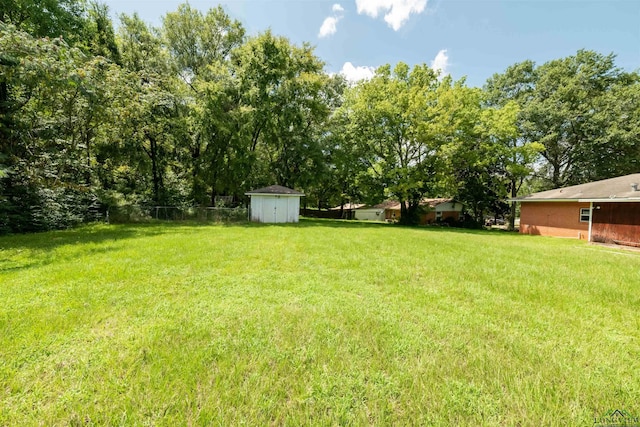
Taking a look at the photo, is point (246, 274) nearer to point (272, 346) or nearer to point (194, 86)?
point (272, 346)

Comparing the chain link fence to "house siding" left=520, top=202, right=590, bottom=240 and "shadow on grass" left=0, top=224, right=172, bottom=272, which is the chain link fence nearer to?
"shadow on grass" left=0, top=224, right=172, bottom=272

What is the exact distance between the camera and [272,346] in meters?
2.69

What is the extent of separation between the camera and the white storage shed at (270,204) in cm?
1752

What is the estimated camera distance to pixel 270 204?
695 inches

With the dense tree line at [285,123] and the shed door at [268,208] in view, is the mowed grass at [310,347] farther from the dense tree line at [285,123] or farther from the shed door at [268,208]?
the dense tree line at [285,123]

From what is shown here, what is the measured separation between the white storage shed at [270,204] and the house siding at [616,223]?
1566 centimetres

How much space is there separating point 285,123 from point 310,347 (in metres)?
19.5

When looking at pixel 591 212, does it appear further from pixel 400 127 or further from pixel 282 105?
pixel 282 105

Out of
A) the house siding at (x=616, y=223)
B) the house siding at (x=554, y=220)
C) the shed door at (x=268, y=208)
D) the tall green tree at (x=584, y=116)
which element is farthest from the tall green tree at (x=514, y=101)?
the shed door at (x=268, y=208)

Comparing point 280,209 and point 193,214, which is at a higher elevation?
point 280,209

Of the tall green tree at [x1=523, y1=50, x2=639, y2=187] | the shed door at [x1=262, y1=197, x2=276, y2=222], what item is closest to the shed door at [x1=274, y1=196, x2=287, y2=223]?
the shed door at [x1=262, y1=197, x2=276, y2=222]

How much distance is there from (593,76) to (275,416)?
3336 centimetres

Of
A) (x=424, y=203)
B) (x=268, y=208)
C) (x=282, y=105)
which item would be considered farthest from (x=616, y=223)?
(x=282, y=105)

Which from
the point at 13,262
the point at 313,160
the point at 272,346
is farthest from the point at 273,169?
the point at 272,346
